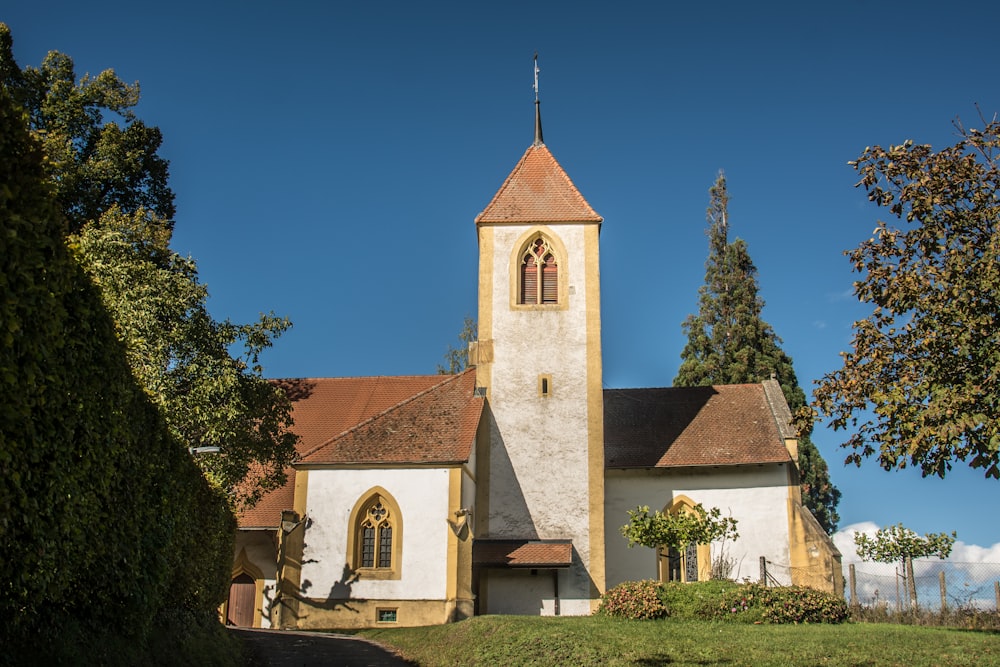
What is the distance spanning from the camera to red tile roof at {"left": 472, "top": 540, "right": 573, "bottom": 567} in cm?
2705

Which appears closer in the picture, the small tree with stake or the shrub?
the shrub

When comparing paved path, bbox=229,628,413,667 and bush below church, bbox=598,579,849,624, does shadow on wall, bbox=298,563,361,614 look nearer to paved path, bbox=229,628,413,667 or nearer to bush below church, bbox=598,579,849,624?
paved path, bbox=229,628,413,667

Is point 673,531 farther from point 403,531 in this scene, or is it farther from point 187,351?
point 187,351

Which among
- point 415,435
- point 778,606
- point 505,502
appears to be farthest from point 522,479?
point 778,606

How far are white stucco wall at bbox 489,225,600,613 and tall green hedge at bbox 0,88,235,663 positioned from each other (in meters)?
17.2

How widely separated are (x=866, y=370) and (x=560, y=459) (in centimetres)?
1408

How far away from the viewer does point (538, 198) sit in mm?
32938

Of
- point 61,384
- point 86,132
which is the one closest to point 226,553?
point 61,384

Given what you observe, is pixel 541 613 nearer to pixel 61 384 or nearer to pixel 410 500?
pixel 410 500

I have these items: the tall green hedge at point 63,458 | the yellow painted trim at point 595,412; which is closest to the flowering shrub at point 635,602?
the yellow painted trim at point 595,412

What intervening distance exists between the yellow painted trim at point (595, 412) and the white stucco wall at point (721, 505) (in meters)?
1.72

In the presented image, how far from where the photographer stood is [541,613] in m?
27.5

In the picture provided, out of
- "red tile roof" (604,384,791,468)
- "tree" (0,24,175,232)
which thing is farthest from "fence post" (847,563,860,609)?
"tree" (0,24,175,232)

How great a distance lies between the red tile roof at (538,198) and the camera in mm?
32094
